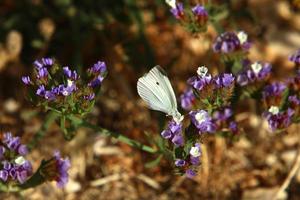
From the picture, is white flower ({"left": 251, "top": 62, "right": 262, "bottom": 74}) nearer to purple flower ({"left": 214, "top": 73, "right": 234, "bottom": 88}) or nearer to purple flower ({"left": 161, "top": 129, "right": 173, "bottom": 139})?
purple flower ({"left": 214, "top": 73, "right": 234, "bottom": 88})

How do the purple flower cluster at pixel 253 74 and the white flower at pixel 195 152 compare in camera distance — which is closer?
the white flower at pixel 195 152

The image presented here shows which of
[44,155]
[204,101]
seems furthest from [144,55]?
[204,101]

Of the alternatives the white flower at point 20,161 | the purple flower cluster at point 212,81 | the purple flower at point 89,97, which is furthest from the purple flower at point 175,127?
the white flower at point 20,161

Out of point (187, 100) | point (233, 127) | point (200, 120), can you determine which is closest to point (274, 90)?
point (233, 127)

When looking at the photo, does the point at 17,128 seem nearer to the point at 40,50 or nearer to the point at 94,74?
the point at 40,50

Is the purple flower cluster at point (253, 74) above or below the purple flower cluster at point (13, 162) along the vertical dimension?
above

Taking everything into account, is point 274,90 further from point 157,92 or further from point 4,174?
point 4,174

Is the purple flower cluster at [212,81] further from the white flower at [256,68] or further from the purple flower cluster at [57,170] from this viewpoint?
the purple flower cluster at [57,170]
